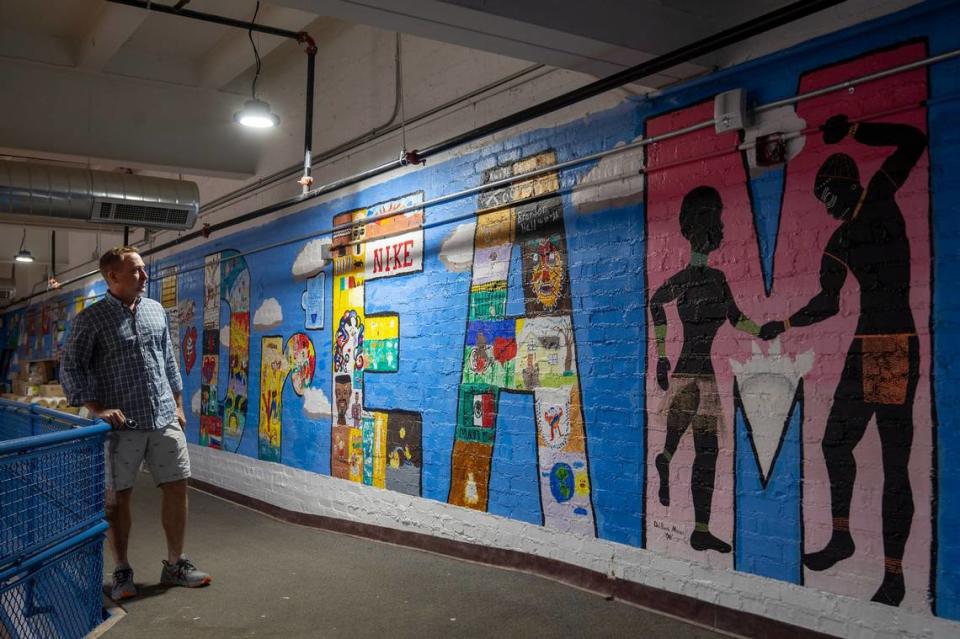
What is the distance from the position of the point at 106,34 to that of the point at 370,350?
3.30 metres

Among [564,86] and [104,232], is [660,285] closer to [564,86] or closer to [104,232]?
[564,86]

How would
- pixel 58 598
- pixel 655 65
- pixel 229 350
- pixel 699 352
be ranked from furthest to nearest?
pixel 229 350 → pixel 699 352 → pixel 655 65 → pixel 58 598

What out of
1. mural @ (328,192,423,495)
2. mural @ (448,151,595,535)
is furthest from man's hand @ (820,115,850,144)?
mural @ (328,192,423,495)

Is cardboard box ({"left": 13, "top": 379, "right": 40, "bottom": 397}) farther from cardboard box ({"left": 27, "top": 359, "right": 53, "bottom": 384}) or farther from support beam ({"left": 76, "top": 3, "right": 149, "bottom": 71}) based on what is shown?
support beam ({"left": 76, "top": 3, "right": 149, "bottom": 71})

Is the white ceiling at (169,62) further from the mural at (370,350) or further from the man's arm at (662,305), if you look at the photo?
the mural at (370,350)

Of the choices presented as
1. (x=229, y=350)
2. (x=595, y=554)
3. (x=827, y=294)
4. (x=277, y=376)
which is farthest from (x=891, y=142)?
(x=229, y=350)

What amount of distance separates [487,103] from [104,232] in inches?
390

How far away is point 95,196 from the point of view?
24.4ft

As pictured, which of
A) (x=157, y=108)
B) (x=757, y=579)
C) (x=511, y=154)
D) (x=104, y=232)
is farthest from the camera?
(x=104, y=232)

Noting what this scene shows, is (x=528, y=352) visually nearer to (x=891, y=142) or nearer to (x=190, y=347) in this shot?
(x=891, y=142)

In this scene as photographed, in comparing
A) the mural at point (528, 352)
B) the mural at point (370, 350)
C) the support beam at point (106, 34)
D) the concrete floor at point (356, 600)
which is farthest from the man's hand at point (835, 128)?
the support beam at point (106, 34)

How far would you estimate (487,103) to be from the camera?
4.93m

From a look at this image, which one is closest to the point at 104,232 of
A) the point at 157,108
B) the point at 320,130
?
the point at 157,108

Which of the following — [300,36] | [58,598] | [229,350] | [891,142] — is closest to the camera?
[891,142]
